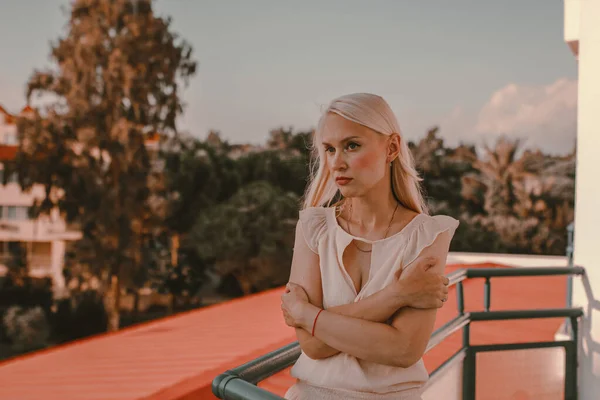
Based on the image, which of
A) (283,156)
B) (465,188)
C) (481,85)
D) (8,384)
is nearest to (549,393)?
(8,384)

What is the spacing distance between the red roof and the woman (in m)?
2.61

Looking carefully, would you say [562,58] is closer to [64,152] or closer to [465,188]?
[465,188]

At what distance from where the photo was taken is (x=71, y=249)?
17766 millimetres

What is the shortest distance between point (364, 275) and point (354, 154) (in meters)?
0.24

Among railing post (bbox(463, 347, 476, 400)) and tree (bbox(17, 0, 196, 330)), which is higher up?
tree (bbox(17, 0, 196, 330))

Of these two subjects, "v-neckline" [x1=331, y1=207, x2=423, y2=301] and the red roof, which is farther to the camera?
the red roof

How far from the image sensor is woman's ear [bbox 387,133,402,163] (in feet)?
3.91

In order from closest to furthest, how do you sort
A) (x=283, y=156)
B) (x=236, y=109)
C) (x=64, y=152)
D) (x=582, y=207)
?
(x=582, y=207) → (x=64, y=152) → (x=283, y=156) → (x=236, y=109)

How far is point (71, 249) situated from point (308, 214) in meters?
18.0

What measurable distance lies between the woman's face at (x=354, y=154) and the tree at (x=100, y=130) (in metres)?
16.5

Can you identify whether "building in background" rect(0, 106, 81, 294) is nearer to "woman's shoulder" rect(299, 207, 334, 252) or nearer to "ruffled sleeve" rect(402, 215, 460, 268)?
"woman's shoulder" rect(299, 207, 334, 252)

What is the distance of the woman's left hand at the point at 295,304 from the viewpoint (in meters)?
1.16

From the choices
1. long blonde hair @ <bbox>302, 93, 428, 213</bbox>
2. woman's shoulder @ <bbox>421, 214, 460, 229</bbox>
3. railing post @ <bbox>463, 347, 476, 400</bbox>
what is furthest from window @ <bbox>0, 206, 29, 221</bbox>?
woman's shoulder @ <bbox>421, 214, 460, 229</bbox>

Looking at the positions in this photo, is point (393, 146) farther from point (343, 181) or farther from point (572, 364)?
point (572, 364)
